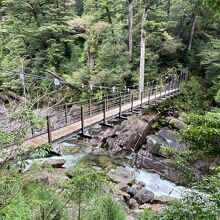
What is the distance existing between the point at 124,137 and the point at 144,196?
313cm

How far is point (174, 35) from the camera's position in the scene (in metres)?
13.8

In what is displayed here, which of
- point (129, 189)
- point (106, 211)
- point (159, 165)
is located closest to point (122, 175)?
point (129, 189)

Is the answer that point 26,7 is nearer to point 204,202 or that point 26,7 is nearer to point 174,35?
point 174,35

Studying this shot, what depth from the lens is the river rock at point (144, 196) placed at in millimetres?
5921

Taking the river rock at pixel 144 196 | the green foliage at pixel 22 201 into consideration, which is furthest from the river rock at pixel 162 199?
the green foliage at pixel 22 201

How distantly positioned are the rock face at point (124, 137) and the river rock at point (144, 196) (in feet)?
7.61

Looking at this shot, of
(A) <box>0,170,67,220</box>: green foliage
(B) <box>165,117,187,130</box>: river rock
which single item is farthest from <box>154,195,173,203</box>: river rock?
(B) <box>165,117,187,130</box>: river rock

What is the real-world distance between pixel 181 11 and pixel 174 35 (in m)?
1.54

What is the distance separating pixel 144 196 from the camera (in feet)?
19.8

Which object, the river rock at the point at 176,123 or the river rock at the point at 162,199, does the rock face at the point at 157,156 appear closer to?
the river rock at the point at 176,123

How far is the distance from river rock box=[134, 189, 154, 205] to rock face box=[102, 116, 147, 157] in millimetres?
2320

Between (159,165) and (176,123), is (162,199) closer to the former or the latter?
(159,165)

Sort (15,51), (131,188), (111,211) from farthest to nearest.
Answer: (15,51), (131,188), (111,211)

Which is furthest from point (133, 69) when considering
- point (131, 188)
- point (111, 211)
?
point (111, 211)
